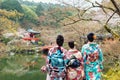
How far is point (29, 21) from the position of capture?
58344 millimetres

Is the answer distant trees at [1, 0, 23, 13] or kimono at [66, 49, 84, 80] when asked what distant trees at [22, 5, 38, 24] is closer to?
distant trees at [1, 0, 23, 13]

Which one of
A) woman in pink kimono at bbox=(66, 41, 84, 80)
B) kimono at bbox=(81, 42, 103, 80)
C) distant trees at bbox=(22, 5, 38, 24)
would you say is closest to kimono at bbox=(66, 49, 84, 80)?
woman in pink kimono at bbox=(66, 41, 84, 80)

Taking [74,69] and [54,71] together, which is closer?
[54,71]

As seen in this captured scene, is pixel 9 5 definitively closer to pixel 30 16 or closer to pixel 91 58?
pixel 30 16

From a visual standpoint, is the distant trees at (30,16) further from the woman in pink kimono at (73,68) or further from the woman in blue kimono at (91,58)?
the woman in pink kimono at (73,68)

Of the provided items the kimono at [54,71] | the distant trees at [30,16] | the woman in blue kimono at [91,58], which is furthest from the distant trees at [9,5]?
the kimono at [54,71]

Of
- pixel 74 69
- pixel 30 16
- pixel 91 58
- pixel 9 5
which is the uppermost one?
pixel 91 58

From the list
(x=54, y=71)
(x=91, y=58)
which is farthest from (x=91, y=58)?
(x=54, y=71)

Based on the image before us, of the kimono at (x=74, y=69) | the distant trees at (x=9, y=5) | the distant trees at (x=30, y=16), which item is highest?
the kimono at (x=74, y=69)

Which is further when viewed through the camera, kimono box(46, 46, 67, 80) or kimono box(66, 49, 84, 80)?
kimono box(66, 49, 84, 80)

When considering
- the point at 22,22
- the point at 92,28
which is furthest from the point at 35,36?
the point at 92,28

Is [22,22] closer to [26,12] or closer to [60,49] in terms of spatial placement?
[26,12]

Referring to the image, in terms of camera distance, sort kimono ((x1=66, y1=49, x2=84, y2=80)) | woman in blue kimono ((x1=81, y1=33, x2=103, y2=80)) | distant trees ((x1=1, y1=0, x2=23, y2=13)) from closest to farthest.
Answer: kimono ((x1=66, y1=49, x2=84, y2=80))
woman in blue kimono ((x1=81, y1=33, x2=103, y2=80))
distant trees ((x1=1, y1=0, x2=23, y2=13))

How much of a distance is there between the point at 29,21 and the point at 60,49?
53.6 meters
